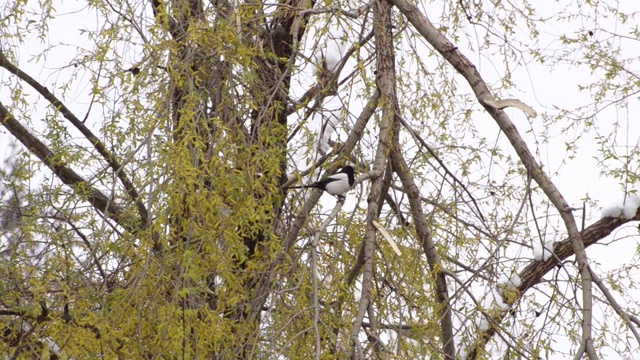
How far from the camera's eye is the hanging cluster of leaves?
2033 millimetres

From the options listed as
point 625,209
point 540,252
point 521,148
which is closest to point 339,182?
point 521,148

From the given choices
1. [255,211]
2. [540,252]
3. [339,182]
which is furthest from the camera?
[540,252]

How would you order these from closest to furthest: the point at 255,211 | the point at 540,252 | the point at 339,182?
1. the point at 255,211
2. the point at 339,182
3. the point at 540,252

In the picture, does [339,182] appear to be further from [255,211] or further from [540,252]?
[540,252]

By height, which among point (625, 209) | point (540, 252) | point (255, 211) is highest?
point (625, 209)

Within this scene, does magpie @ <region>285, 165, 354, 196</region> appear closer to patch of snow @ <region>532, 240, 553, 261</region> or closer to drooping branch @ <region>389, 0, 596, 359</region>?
drooping branch @ <region>389, 0, 596, 359</region>

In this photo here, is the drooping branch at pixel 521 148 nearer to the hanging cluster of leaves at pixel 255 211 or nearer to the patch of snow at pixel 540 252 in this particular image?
the hanging cluster of leaves at pixel 255 211

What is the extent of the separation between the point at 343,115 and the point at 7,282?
120 centimetres

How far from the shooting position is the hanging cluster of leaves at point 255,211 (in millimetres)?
2033

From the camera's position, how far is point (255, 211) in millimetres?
2141

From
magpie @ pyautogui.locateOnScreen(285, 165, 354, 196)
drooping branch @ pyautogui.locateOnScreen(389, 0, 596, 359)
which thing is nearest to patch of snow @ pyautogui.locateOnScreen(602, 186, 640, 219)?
magpie @ pyautogui.locateOnScreen(285, 165, 354, 196)

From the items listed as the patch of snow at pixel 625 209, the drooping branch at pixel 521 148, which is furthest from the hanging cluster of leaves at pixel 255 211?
the patch of snow at pixel 625 209

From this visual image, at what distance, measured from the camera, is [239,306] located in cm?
220

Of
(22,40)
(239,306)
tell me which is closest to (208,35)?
(239,306)
